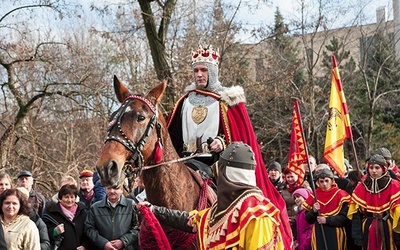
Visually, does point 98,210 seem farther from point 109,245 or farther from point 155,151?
point 155,151

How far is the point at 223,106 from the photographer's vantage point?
255 inches

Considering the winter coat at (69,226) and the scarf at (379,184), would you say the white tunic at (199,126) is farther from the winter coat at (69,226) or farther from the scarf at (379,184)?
the scarf at (379,184)

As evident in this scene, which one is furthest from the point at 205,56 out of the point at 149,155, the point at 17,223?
the point at 17,223

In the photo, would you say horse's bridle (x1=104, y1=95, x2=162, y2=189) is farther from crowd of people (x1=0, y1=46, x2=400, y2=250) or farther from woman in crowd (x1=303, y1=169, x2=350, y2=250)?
woman in crowd (x1=303, y1=169, x2=350, y2=250)

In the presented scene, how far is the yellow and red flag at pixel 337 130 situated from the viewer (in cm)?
959

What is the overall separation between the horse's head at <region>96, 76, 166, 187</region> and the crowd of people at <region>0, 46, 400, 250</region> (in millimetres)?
386

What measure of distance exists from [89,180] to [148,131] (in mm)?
4670

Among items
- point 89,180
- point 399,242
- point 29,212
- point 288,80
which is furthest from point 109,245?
point 288,80

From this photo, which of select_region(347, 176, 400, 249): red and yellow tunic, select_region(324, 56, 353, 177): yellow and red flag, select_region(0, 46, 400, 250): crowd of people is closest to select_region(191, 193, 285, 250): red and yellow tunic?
select_region(0, 46, 400, 250): crowd of people

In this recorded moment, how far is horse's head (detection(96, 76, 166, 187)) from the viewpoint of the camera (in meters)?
5.02

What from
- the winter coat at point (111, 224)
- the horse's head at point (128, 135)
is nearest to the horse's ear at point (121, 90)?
the horse's head at point (128, 135)

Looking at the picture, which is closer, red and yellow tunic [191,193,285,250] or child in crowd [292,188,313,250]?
red and yellow tunic [191,193,285,250]

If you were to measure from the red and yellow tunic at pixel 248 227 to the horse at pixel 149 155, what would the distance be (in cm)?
109

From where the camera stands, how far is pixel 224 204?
4363 millimetres
